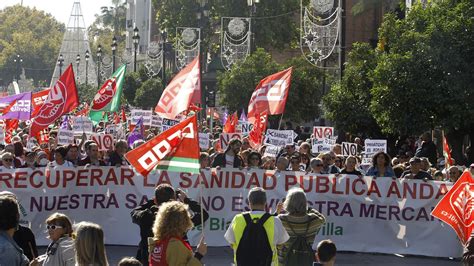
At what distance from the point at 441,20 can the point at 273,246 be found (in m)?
17.0

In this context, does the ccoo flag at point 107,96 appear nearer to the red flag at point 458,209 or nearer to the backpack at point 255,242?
the red flag at point 458,209

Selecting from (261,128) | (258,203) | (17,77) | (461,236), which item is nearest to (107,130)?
(261,128)

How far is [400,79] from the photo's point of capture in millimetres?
26281

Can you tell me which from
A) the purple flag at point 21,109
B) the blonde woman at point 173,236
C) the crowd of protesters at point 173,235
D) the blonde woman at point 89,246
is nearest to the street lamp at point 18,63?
the purple flag at point 21,109

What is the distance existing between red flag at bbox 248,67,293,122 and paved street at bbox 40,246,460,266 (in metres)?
8.90

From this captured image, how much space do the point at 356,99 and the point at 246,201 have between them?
16.9m

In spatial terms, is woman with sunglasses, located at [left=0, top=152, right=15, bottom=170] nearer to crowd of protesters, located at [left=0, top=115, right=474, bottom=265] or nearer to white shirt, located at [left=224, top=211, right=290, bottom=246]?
crowd of protesters, located at [left=0, top=115, right=474, bottom=265]

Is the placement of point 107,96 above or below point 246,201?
above

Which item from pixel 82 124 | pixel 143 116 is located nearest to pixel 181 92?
pixel 82 124

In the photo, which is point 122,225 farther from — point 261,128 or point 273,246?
point 261,128

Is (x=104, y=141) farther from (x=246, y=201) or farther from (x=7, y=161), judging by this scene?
(x=246, y=201)

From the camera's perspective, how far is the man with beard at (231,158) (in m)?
18.6

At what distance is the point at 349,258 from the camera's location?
15680mm

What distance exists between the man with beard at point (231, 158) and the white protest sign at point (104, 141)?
489cm
